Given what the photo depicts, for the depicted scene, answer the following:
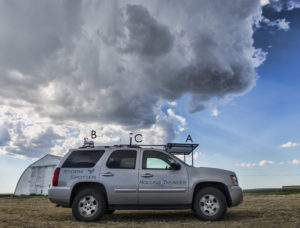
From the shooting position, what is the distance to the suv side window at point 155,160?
795 centimetres

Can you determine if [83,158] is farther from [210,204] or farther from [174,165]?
[210,204]

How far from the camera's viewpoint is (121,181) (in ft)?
25.6

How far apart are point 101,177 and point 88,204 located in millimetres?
781

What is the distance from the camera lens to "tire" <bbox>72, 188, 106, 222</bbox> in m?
7.69

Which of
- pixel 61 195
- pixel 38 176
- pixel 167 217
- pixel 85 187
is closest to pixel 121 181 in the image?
pixel 85 187

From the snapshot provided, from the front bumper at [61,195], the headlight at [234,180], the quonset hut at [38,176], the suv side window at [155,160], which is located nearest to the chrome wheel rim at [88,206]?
the front bumper at [61,195]

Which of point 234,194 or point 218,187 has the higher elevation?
point 218,187

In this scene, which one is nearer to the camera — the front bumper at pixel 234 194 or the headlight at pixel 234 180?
the front bumper at pixel 234 194

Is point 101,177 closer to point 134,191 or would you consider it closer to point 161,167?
point 134,191

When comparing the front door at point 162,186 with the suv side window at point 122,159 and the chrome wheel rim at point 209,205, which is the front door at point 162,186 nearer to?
the suv side window at point 122,159

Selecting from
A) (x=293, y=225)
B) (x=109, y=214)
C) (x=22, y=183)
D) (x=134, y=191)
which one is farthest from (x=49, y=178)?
(x=293, y=225)

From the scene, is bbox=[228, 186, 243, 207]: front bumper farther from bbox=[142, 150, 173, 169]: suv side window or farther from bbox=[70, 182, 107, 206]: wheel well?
bbox=[70, 182, 107, 206]: wheel well

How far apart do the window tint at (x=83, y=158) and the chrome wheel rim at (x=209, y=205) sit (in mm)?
3014

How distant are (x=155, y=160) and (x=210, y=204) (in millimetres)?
1838
